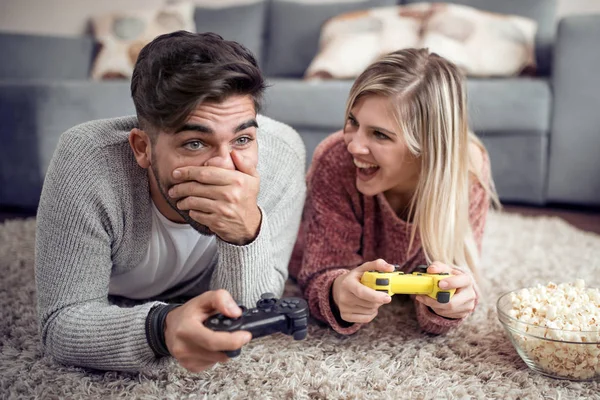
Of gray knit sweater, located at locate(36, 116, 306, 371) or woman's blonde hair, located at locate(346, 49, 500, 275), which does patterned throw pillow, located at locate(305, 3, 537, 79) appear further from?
gray knit sweater, located at locate(36, 116, 306, 371)

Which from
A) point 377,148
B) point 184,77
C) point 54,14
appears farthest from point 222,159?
point 54,14

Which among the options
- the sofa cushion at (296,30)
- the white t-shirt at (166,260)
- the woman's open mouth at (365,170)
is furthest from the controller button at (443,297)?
the sofa cushion at (296,30)

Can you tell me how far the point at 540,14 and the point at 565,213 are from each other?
93cm

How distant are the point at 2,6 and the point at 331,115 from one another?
7.51 ft

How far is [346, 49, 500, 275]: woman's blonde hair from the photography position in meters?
1.13

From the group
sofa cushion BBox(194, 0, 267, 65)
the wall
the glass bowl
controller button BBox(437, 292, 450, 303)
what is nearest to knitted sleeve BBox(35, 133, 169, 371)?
controller button BBox(437, 292, 450, 303)

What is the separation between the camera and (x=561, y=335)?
0.90m

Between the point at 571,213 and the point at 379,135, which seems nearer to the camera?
the point at 379,135

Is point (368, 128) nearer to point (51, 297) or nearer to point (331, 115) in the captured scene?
point (51, 297)

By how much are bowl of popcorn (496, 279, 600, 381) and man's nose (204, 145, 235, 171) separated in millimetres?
535

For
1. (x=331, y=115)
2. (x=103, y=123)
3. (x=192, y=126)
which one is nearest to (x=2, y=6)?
(x=331, y=115)

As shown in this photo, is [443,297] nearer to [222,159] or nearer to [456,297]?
[456,297]

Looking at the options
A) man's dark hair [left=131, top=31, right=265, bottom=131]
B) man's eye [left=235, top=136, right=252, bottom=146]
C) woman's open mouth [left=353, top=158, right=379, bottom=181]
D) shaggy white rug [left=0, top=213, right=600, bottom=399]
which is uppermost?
man's dark hair [left=131, top=31, right=265, bottom=131]

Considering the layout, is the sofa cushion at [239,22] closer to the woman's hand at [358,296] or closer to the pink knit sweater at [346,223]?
the pink knit sweater at [346,223]
